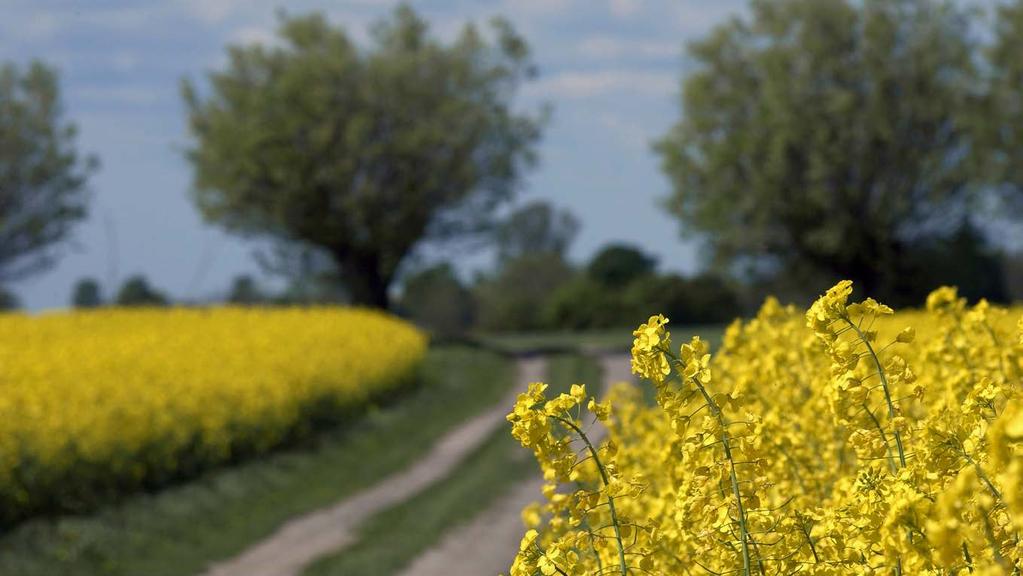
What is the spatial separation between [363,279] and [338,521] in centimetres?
2613

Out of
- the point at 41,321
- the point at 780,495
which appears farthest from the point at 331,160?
the point at 780,495

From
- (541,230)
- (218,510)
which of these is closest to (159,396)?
(218,510)

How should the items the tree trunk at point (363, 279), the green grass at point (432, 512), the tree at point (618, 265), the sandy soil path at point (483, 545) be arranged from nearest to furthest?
the sandy soil path at point (483, 545) < the green grass at point (432, 512) < the tree trunk at point (363, 279) < the tree at point (618, 265)

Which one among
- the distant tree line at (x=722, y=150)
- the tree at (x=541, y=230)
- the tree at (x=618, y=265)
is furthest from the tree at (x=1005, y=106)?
the tree at (x=541, y=230)

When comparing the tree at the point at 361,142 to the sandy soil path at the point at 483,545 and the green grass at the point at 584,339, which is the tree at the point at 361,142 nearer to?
the green grass at the point at 584,339

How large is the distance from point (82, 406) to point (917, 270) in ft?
91.6

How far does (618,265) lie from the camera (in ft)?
182

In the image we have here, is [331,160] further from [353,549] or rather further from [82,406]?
[353,549]

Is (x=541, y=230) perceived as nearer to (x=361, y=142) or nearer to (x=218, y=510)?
(x=361, y=142)

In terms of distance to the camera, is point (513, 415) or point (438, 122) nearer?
point (513, 415)

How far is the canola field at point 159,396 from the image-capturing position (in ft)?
44.9

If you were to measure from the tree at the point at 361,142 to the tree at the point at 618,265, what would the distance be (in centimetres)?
1512

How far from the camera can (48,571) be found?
12.0 meters

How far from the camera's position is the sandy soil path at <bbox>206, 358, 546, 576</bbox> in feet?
41.1
